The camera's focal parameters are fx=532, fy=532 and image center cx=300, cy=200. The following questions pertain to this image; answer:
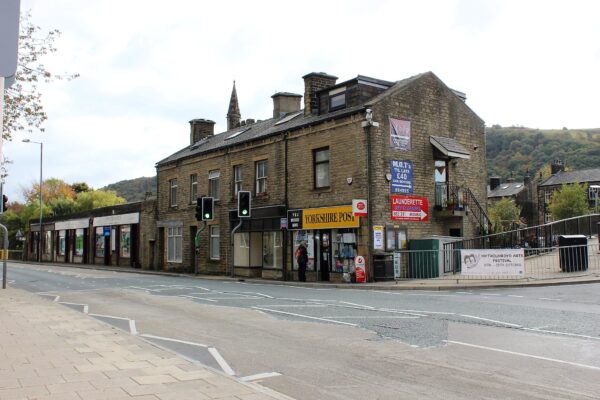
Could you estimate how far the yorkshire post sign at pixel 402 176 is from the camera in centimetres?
2200

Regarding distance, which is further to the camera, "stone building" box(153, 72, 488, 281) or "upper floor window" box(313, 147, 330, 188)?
"upper floor window" box(313, 147, 330, 188)

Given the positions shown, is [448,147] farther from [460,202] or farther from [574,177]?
[574,177]

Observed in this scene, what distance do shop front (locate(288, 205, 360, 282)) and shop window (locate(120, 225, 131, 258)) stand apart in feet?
64.5

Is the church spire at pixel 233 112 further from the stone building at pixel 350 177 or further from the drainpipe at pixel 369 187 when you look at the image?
the drainpipe at pixel 369 187

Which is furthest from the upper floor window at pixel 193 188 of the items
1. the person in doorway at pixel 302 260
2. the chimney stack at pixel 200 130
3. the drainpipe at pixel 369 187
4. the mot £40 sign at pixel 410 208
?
the mot £40 sign at pixel 410 208

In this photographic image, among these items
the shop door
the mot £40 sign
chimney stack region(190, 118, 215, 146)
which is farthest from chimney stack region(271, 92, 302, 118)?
the mot £40 sign

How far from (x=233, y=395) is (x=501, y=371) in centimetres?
335

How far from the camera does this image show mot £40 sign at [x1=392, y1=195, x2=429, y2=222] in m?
21.9

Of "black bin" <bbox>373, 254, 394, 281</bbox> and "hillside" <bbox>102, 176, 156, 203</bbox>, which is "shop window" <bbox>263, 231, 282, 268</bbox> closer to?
"black bin" <bbox>373, 254, 394, 281</bbox>

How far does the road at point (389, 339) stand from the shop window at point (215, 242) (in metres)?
14.4

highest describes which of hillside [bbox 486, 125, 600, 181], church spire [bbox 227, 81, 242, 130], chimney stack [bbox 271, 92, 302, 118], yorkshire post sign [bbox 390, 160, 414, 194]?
hillside [bbox 486, 125, 600, 181]

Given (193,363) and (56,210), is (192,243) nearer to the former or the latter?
(193,363)

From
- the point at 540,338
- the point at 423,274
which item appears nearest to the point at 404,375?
the point at 540,338

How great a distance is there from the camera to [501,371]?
649cm
